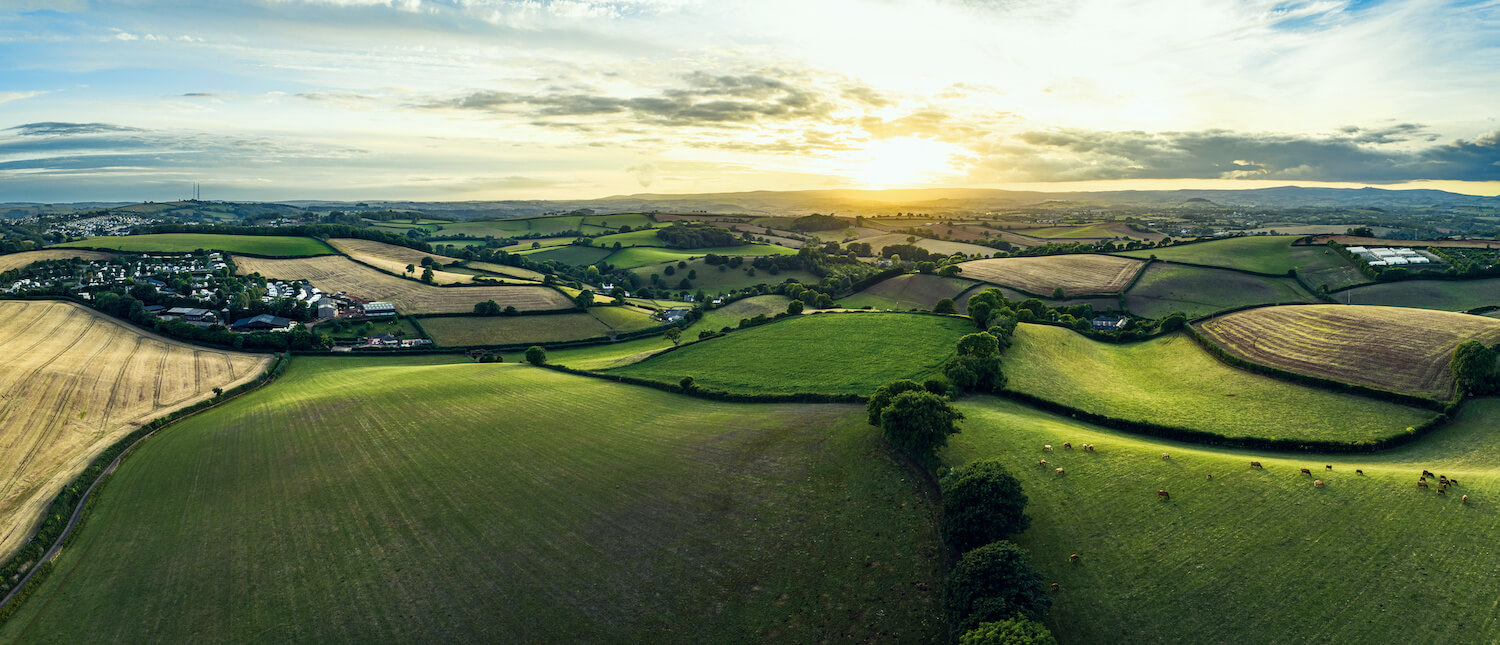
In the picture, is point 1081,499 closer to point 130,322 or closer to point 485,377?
point 485,377

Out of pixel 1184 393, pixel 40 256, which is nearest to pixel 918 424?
pixel 1184 393

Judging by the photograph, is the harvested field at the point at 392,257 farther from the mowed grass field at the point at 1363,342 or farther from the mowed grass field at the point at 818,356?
the mowed grass field at the point at 1363,342

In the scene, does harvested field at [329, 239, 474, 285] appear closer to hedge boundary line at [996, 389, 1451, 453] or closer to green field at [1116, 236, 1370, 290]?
hedge boundary line at [996, 389, 1451, 453]

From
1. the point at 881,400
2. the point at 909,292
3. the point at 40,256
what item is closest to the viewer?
the point at 881,400

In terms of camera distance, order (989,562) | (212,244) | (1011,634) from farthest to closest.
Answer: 1. (212,244)
2. (989,562)
3. (1011,634)

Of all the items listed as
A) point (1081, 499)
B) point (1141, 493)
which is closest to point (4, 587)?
point (1081, 499)

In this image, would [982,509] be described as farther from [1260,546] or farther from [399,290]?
[399,290]

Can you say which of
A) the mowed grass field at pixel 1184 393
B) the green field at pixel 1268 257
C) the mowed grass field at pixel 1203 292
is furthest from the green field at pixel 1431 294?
the mowed grass field at pixel 1184 393

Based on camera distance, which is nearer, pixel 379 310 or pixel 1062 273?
pixel 379 310
